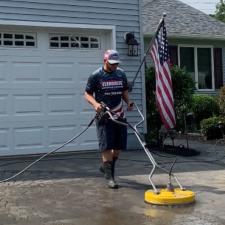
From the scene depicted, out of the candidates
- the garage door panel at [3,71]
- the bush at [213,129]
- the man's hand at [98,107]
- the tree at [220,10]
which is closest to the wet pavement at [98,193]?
the man's hand at [98,107]

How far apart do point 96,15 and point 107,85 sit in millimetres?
4388

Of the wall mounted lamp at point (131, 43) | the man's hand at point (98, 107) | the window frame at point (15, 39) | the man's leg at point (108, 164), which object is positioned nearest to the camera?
the man's hand at point (98, 107)

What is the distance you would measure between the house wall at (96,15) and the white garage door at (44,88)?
360 millimetres

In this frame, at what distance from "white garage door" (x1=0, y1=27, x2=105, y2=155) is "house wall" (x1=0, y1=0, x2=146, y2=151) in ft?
1.18

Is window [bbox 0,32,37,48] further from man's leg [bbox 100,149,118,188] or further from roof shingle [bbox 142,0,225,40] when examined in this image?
roof shingle [bbox 142,0,225,40]

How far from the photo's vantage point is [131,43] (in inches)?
470

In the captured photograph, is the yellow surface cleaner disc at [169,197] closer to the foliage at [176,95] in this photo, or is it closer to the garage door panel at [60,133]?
the garage door panel at [60,133]

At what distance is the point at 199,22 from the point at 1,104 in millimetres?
12557

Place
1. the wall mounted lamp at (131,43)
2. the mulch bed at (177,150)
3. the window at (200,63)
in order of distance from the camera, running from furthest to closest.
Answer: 1. the window at (200,63)
2. the wall mounted lamp at (131,43)
3. the mulch bed at (177,150)

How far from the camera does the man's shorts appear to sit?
759cm

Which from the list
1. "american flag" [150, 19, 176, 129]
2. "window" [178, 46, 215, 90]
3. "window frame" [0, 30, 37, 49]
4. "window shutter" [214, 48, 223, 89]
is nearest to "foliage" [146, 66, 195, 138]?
"american flag" [150, 19, 176, 129]

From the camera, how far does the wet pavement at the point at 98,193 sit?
6.04m

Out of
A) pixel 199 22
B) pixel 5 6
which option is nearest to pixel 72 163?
pixel 5 6

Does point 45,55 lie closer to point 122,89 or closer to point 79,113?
point 79,113
